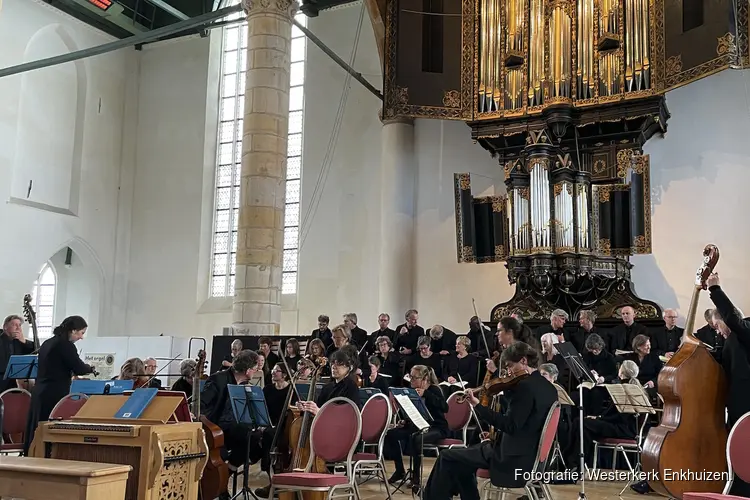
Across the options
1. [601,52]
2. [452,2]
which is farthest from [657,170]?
[452,2]

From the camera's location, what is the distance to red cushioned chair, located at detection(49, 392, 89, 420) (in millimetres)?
6090

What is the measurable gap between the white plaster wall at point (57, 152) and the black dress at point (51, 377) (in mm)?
9648

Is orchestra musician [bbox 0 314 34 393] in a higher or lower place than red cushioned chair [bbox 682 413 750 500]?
higher

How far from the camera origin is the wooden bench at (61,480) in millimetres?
3984

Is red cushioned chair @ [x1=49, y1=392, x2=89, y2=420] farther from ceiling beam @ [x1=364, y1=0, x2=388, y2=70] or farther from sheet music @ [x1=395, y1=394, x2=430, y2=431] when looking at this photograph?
ceiling beam @ [x1=364, y1=0, x2=388, y2=70]

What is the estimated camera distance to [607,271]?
34.3ft

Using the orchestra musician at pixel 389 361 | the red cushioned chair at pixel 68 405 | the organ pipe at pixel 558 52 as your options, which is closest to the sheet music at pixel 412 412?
the red cushioned chair at pixel 68 405

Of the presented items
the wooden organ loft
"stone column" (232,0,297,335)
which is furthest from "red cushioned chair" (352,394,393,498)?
"stone column" (232,0,297,335)

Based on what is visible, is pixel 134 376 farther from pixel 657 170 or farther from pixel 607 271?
pixel 657 170

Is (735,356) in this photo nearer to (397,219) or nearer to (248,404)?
(248,404)

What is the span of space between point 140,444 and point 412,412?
2.00m

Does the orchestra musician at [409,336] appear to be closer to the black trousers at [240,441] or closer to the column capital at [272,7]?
the black trousers at [240,441]

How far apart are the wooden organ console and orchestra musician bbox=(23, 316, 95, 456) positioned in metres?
1.68

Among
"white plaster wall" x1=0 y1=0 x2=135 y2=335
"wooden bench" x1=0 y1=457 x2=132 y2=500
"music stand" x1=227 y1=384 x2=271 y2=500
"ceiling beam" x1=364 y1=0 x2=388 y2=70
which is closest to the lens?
"wooden bench" x1=0 y1=457 x2=132 y2=500
